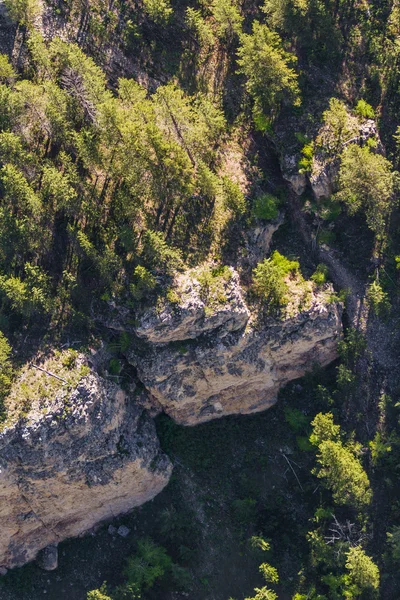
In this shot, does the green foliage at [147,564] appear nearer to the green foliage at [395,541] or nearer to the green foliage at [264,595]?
the green foliage at [264,595]

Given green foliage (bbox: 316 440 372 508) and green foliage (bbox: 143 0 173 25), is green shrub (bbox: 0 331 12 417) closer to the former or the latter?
green foliage (bbox: 316 440 372 508)

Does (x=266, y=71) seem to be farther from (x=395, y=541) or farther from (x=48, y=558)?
(x=48, y=558)

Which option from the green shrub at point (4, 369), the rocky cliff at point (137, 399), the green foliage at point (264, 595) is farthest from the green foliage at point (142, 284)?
the green foliage at point (264, 595)

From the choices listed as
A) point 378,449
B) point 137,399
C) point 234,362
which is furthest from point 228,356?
point 378,449

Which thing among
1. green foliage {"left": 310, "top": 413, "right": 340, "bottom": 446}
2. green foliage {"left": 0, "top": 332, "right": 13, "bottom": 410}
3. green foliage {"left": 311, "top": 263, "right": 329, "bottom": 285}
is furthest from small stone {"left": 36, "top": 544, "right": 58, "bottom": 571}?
green foliage {"left": 311, "top": 263, "right": 329, "bottom": 285}

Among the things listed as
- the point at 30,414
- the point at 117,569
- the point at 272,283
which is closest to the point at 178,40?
the point at 272,283

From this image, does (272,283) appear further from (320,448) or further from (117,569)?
(117,569)
